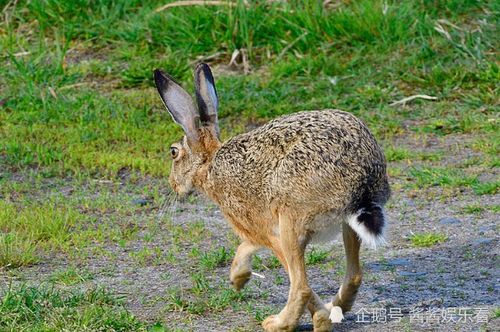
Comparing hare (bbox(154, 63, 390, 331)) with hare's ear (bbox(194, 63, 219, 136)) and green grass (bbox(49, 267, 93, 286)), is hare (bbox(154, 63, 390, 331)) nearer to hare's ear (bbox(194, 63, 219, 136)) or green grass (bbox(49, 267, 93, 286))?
hare's ear (bbox(194, 63, 219, 136))

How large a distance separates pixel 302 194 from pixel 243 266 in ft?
2.32

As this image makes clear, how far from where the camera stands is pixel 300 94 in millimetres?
9391

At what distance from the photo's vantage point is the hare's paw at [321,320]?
5.54 m

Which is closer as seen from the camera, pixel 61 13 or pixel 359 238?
pixel 359 238

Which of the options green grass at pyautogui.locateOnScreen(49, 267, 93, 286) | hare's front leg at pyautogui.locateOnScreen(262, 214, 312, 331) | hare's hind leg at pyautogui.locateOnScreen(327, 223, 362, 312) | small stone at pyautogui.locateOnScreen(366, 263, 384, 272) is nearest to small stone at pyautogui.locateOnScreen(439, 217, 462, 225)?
small stone at pyautogui.locateOnScreen(366, 263, 384, 272)

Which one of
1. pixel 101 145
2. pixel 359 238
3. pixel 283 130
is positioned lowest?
pixel 101 145

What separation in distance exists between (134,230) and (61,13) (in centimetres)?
389

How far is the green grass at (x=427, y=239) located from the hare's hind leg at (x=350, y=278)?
1.18 m

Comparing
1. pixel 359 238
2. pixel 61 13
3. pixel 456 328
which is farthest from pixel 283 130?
pixel 61 13

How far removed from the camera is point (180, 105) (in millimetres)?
6395

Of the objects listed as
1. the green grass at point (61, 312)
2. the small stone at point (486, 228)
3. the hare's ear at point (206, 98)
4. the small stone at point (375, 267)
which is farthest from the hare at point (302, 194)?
the small stone at point (486, 228)

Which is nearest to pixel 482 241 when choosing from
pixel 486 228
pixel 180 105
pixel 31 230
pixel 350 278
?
pixel 486 228

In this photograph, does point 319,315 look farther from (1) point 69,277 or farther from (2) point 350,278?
(1) point 69,277

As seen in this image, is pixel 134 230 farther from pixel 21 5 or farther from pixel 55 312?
pixel 21 5
